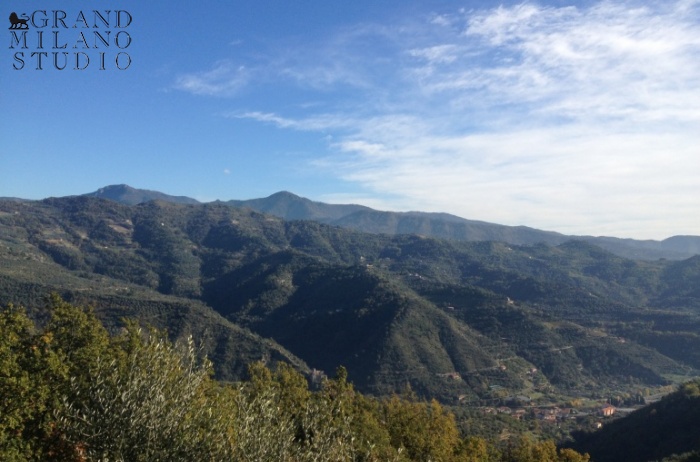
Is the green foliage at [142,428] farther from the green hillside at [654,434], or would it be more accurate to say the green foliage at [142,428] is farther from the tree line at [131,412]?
the green hillside at [654,434]

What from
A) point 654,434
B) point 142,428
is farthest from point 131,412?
point 654,434

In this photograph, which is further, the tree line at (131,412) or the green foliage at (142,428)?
the tree line at (131,412)

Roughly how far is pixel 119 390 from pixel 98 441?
4.98 ft

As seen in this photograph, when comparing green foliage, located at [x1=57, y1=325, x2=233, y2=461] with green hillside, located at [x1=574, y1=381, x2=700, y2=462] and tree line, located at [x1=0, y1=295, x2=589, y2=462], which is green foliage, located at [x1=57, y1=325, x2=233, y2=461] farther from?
green hillside, located at [x1=574, y1=381, x2=700, y2=462]

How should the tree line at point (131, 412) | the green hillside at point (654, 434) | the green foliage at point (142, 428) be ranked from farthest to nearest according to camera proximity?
the green hillside at point (654, 434) → the tree line at point (131, 412) → the green foliage at point (142, 428)

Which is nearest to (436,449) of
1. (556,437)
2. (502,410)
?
(556,437)

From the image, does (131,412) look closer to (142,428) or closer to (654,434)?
(142,428)

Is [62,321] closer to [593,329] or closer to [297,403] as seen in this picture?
[297,403]

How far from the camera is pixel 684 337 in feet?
589

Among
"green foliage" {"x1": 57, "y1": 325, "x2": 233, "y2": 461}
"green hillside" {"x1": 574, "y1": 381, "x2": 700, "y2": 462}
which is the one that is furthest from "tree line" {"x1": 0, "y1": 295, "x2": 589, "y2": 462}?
"green hillside" {"x1": 574, "y1": 381, "x2": 700, "y2": 462}

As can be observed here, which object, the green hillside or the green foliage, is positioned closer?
the green foliage

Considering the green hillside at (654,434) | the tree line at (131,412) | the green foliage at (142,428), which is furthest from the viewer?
the green hillside at (654,434)

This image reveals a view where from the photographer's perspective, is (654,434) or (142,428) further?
(654,434)

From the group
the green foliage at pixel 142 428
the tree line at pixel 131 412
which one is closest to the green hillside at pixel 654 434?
the tree line at pixel 131 412
